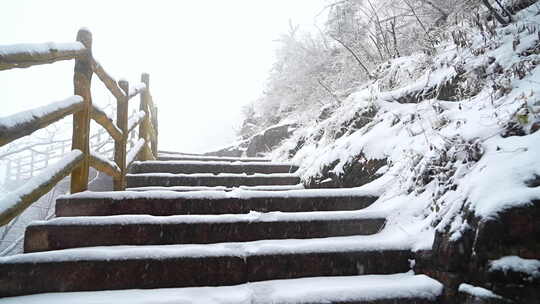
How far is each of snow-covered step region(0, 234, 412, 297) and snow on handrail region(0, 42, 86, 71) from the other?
109cm

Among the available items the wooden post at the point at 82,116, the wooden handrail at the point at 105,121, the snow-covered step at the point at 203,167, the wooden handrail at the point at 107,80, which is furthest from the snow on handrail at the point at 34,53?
the snow-covered step at the point at 203,167

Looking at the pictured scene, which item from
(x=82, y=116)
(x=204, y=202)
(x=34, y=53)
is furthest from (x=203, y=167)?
(x=34, y=53)

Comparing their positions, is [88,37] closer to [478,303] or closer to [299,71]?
[478,303]

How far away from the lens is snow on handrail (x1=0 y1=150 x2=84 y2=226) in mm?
1625

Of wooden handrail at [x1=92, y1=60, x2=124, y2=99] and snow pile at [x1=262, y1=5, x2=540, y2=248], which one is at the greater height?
wooden handrail at [x1=92, y1=60, x2=124, y2=99]

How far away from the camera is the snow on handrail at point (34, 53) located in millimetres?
1624

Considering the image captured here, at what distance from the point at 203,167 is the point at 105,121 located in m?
1.67

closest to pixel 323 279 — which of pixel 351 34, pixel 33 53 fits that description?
Answer: pixel 33 53

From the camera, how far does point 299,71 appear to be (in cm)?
800

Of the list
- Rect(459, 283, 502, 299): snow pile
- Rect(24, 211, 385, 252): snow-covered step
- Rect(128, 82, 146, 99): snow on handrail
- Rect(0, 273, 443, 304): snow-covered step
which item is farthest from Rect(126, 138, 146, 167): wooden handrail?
Rect(459, 283, 502, 299): snow pile

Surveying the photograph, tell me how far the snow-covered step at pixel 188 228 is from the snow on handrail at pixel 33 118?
0.66 m

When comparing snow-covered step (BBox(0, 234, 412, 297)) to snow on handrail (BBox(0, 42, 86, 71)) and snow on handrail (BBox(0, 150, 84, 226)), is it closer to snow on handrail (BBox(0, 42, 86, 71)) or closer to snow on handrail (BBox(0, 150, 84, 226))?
snow on handrail (BBox(0, 150, 84, 226))

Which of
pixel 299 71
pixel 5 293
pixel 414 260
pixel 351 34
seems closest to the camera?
pixel 5 293

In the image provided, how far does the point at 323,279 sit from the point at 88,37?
2.76 meters
